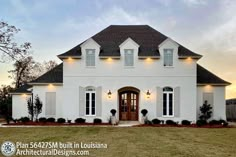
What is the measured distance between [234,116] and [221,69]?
6505 millimetres

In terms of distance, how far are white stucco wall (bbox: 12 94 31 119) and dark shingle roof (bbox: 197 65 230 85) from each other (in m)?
15.5

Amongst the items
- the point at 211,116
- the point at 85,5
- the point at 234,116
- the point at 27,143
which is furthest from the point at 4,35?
the point at 234,116

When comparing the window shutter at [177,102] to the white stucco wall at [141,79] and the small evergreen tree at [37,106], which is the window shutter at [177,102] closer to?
the white stucco wall at [141,79]

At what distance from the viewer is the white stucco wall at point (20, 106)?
28.7 m

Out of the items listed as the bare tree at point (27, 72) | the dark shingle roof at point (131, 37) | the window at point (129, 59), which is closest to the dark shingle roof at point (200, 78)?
the dark shingle roof at point (131, 37)

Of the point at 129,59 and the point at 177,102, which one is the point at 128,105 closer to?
the point at 129,59

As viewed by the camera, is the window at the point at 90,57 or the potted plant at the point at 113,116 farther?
the window at the point at 90,57

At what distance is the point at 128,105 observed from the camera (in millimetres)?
25938

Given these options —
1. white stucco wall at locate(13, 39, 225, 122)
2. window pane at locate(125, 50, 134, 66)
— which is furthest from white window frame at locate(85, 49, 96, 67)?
window pane at locate(125, 50, 134, 66)

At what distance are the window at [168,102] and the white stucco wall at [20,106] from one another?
41.1 ft

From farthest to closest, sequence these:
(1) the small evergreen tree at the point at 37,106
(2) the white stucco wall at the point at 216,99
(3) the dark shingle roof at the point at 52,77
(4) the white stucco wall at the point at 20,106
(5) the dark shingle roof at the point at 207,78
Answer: (4) the white stucco wall at the point at 20,106
(3) the dark shingle roof at the point at 52,77
(5) the dark shingle roof at the point at 207,78
(2) the white stucco wall at the point at 216,99
(1) the small evergreen tree at the point at 37,106

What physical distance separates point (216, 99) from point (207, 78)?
6.27 feet

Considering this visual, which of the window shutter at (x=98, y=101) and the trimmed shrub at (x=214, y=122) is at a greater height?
the window shutter at (x=98, y=101)

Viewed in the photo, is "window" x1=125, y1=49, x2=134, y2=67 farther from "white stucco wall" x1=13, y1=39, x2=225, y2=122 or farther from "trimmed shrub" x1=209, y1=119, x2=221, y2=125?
"trimmed shrub" x1=209, y1=119, x2=221, y2=125
